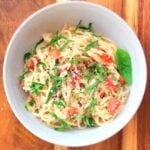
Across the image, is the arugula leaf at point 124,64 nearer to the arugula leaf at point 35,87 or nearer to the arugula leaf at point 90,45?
the arugula leaf at point 90,45

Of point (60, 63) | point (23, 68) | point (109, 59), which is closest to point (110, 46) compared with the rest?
point (109, 59)

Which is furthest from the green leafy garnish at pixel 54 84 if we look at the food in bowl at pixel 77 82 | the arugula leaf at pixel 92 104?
the arugula leaf at pixel 92 104

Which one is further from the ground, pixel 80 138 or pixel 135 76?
pixel 135 76

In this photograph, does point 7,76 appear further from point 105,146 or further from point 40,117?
point 105,146

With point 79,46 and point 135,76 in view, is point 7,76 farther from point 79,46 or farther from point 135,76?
point 135,76

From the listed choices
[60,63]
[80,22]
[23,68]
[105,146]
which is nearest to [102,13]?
[80,22]

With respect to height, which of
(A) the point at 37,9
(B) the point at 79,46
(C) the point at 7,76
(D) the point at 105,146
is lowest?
(D) the point at 105,146

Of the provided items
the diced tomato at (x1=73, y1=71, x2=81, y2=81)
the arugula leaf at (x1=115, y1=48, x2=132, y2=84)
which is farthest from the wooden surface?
the diced tomato at (x1=73, y1=71, x2=81, y2=81)
